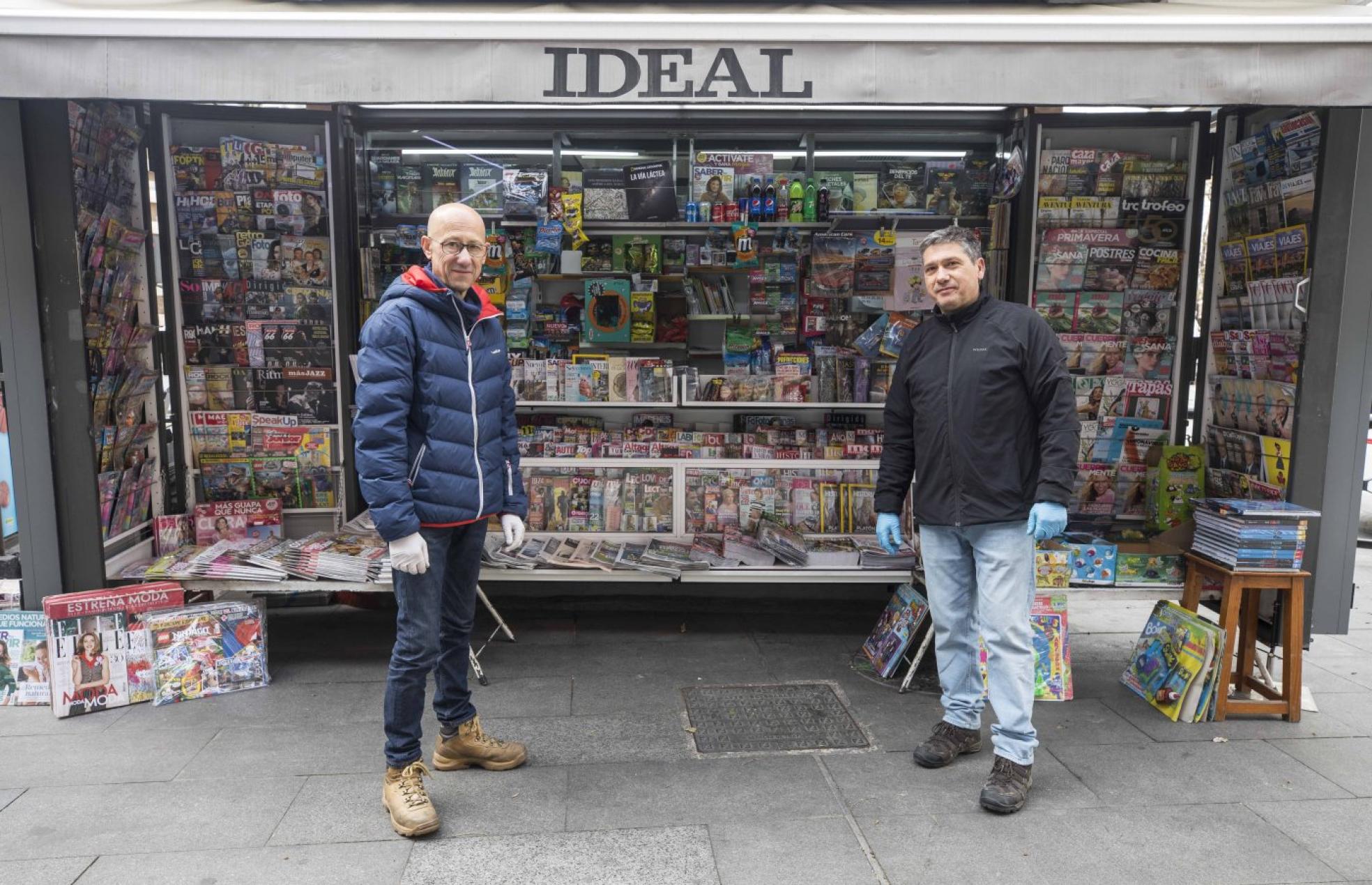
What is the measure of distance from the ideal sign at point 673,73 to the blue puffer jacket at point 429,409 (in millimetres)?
861

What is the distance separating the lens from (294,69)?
9.86 ft

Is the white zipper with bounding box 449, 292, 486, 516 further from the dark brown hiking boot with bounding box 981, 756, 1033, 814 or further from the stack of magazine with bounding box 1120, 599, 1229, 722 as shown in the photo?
the stack of magazine with bounding box 1120, 599, 1229, 722

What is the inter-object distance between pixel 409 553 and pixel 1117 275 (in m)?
4.07

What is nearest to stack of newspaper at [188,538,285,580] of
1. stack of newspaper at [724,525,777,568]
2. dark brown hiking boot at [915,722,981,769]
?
stack of newspaper at [724,525,777,568]

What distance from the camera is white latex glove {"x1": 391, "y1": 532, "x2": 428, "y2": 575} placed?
8.65 ft

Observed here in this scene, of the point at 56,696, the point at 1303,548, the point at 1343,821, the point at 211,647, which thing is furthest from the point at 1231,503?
the point at 56,696

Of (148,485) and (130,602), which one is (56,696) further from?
(148,485)

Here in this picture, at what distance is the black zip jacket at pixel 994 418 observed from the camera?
A: 2910 millimetres

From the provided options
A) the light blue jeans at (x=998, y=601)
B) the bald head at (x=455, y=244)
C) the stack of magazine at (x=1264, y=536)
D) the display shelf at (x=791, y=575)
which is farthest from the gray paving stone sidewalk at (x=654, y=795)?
the bald head at (x=455, y=244)

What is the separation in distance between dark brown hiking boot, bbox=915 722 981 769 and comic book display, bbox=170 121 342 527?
355cm

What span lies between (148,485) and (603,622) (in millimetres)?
2536

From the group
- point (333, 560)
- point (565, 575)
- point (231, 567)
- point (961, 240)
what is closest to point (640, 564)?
point (565, 575)

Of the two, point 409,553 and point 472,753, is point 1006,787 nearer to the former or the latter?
point 472,753

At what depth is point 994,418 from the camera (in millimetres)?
2994
